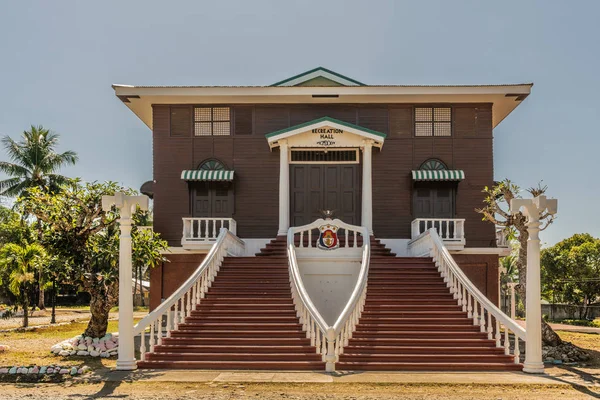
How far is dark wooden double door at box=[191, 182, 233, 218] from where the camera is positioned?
24359mm

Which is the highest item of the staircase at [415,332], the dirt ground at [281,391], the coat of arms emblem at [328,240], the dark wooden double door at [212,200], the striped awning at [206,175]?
the striped awning at [206,175]

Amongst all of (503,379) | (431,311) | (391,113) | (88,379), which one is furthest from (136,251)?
(391,113)

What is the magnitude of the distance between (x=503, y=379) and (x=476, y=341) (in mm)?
2278

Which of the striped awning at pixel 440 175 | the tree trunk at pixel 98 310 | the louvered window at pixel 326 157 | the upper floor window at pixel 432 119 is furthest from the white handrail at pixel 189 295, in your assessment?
the upper floor window at pixel 432 119

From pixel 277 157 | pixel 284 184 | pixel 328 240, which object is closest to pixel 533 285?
pixel 328 240

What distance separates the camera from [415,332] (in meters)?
15.4

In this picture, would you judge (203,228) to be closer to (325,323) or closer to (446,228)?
(446,228)

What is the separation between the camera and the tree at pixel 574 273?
167 ft

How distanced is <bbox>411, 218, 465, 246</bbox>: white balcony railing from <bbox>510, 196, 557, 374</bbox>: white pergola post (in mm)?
7355

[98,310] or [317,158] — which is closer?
[98,310]

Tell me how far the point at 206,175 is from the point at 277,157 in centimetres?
254

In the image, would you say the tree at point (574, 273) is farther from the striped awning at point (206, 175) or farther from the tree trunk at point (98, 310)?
the tree trunk at point (98, 310)

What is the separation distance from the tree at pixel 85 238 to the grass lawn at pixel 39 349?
123cm

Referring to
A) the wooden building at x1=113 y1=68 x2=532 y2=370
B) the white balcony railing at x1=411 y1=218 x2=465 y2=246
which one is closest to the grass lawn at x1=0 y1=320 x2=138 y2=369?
the wooden building at x1=113 y1=68 x2=532 y2=370
